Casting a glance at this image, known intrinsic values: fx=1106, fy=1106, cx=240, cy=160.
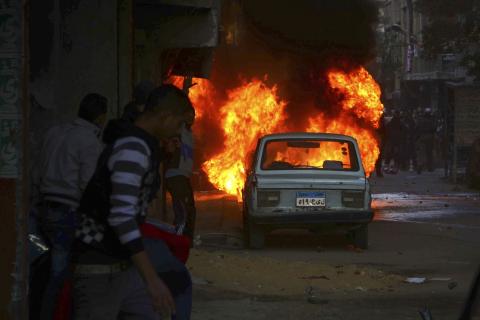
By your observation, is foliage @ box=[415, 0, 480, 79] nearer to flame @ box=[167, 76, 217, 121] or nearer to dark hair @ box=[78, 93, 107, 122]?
flame @ box=[167, 76, 217, 121]

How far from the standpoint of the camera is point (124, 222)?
15.5ft

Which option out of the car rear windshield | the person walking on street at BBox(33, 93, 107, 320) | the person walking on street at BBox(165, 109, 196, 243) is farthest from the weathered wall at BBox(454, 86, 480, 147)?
the person walking on street at BBox(33, 93, 107, 320)

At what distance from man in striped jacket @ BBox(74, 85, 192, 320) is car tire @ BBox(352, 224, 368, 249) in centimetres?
941

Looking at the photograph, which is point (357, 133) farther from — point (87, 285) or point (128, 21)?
point (87, 285)

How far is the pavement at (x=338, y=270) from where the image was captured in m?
9.40

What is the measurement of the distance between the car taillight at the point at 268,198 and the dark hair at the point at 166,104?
905 cm

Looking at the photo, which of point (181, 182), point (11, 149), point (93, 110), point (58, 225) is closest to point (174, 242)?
point (11, 149)

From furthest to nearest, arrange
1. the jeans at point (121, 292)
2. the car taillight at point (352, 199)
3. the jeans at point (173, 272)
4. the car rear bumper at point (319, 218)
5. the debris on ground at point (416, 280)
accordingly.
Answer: the car taillight at point (352, 199)
the car rear bumper at point (319, 218)
the debris on ground at point (416, 280)
the jeans at point (173, 272)
the jeans at point (121, 292)

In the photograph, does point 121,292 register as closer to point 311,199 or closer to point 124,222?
point 124,222

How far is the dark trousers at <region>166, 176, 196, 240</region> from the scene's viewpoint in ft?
42.0

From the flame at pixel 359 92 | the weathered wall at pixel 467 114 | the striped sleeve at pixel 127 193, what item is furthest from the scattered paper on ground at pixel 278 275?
the weathered wall at pixel 467 114

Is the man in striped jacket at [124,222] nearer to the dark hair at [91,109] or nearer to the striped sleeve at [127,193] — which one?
the striped sleeve at [127,193]

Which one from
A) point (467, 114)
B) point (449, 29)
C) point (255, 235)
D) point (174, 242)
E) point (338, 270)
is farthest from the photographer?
point (449, 29)

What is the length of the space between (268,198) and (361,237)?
1.35 metres
